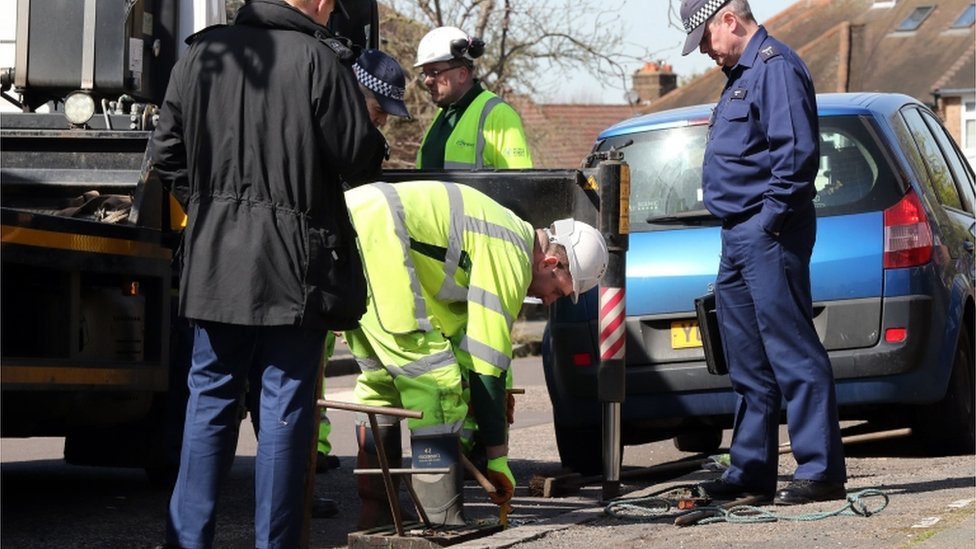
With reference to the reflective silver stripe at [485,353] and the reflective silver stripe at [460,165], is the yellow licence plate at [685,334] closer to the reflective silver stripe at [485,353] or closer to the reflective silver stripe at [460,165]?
the reflective silver stripe at [460,165]

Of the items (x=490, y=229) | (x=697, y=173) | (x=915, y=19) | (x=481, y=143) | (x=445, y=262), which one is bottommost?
(x=445, y=262)

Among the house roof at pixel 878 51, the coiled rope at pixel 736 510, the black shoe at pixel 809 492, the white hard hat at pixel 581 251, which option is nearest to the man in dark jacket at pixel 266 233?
the white hard hat at pixel 581 251

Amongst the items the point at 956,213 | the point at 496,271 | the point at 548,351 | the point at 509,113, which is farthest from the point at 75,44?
the point at 956,213

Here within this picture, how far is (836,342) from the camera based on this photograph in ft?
27.0

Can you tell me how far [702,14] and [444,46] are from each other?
1.79 metres

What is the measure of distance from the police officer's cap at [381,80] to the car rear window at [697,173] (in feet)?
6.10

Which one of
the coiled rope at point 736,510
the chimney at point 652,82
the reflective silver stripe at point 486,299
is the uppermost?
the chimney at point 652,82

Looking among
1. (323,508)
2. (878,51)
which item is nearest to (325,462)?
(323,508)

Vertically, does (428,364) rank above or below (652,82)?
below

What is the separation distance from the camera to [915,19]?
49.9 m

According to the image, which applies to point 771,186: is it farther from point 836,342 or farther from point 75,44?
point 75,44

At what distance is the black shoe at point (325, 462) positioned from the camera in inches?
352

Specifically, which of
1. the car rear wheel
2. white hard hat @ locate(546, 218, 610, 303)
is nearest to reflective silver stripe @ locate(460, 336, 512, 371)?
white hard hat @ locate(546, 218, 610, 303)

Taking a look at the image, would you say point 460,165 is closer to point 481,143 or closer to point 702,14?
point 481,143
